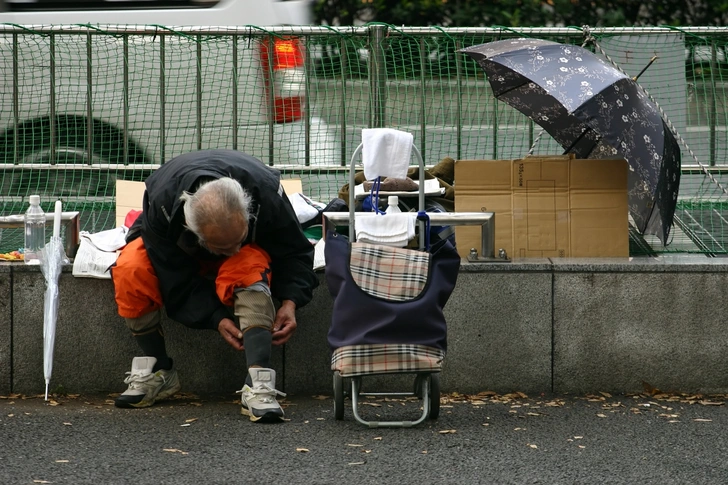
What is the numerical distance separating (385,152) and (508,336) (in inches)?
50.7

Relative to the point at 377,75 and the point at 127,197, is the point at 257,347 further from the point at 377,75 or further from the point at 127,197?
the point at 377,75

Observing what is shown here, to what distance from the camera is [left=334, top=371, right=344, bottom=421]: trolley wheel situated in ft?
16.5

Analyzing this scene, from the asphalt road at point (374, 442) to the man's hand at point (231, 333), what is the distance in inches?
12.9

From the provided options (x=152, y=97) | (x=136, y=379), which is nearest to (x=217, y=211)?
(x=136, y=379)

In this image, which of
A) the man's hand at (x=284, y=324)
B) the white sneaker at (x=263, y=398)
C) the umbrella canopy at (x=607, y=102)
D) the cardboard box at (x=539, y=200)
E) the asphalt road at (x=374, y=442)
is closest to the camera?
the asphalt road at (x=374, y=442)

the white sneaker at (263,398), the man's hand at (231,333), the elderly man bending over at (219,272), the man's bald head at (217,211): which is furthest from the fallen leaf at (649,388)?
the man's bald head at (217,211)

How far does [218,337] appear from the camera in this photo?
225 inches

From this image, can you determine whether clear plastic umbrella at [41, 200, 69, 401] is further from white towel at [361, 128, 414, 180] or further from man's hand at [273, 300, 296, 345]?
white towel at [361, 128, 414, 180]

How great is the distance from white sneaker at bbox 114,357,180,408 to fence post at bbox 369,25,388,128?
217 cm

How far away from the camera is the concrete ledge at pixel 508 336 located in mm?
5680

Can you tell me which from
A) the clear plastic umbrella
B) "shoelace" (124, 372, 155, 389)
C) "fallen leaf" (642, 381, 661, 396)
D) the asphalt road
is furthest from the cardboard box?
the clear plastic umbrella

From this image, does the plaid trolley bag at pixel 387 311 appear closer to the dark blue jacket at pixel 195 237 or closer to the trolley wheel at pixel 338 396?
the trolley wheel at pixel 338 396

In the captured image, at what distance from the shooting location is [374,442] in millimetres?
4762

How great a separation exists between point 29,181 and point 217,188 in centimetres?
247
